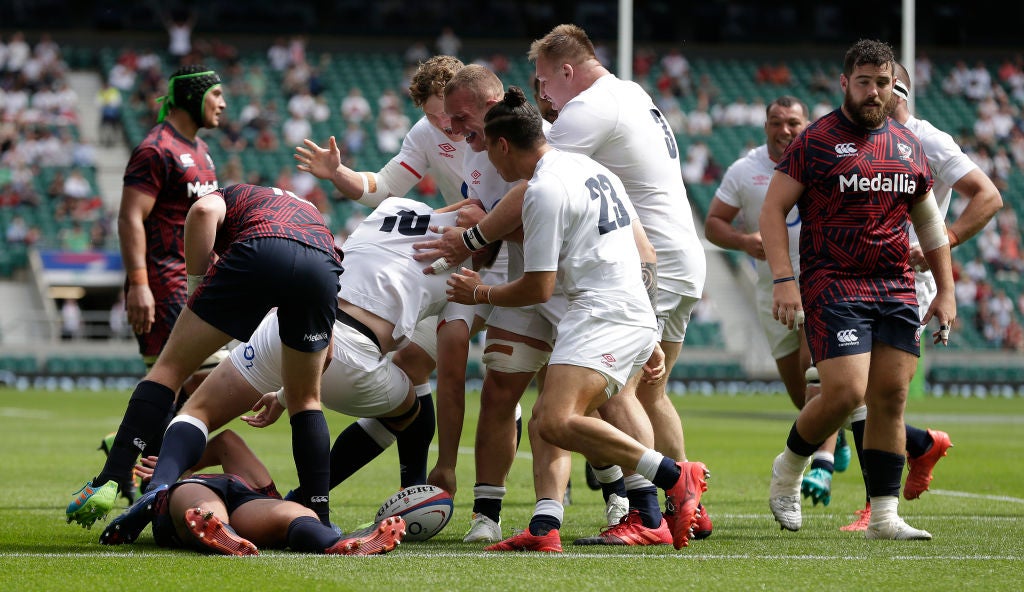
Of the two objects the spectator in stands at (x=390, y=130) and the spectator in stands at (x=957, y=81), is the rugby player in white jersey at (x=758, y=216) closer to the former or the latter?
the spectator in stands at (x=390, y=130)

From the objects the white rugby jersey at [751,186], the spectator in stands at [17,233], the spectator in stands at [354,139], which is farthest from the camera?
the spectator in stands at [354,139]

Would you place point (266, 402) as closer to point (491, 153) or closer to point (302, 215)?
point (302, 215)

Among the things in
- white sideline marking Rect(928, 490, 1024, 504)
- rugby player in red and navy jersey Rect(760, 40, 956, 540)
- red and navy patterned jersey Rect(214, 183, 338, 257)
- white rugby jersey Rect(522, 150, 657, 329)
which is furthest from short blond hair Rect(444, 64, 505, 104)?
white sideline marking Rect(928, 490, 1024, 504)

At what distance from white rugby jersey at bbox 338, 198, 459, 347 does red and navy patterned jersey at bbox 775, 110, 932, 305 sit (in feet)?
5.50

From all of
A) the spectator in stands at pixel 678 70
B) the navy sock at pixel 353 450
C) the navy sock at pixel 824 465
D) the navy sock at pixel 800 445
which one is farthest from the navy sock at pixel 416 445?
the spectator in stands at pixel 678 70

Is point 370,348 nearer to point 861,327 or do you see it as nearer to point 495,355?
point 495,355

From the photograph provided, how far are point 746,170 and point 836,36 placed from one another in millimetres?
30340

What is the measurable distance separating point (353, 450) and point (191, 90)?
2.30 meters

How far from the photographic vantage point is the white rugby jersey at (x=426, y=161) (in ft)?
23.2

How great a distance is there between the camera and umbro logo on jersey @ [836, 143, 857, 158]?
619 centimetres

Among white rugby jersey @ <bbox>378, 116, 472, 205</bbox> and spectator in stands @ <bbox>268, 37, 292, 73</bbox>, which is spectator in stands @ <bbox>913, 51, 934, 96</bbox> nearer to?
spectator in stands @ <bbox>268, 37, 292, 73</bbox>

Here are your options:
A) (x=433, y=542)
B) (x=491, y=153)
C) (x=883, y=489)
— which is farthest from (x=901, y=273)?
(x=433, y=542)

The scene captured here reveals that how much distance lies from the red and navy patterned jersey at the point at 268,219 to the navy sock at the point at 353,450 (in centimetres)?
119

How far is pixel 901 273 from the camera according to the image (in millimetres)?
6262
